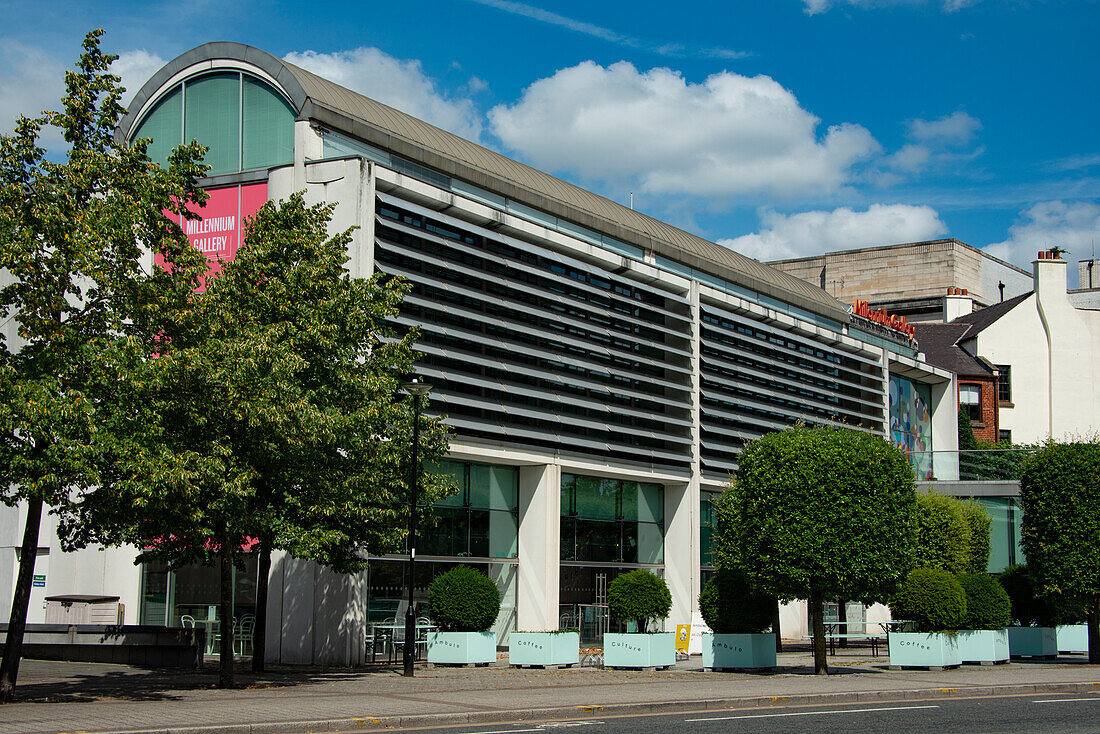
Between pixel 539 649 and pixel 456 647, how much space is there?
1.98m

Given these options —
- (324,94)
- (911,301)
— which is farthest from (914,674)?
(911,301)

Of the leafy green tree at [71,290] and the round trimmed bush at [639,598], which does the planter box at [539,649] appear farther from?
the leafy green tree at [71,290]

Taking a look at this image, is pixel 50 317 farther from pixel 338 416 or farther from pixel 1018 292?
pixel 1018 292

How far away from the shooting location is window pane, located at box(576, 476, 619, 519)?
1553 inches

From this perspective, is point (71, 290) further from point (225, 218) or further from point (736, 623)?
point (736, 623)

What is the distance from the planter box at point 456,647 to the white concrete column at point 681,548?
53.4 feet

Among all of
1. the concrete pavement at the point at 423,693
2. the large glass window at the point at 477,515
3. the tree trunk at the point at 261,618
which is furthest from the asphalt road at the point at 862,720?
the large glass window at the point at 477,515

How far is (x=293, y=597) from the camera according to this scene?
29.6 meters

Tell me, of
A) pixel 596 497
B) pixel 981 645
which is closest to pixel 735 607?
pixel 981 645

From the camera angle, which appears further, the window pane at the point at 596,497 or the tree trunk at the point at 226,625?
the window pane at the point at 596,497

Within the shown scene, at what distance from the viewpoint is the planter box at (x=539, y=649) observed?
27.6 m

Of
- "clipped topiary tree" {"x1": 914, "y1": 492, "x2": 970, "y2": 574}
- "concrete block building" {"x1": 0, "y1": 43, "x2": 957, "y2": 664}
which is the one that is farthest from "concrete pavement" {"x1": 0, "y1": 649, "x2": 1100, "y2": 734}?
"clipped topiary tree" {"x1": 914, "y1": 492, "x2": 970, "y2": 574}

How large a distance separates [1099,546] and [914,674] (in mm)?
7192

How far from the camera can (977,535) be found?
3978 cm
